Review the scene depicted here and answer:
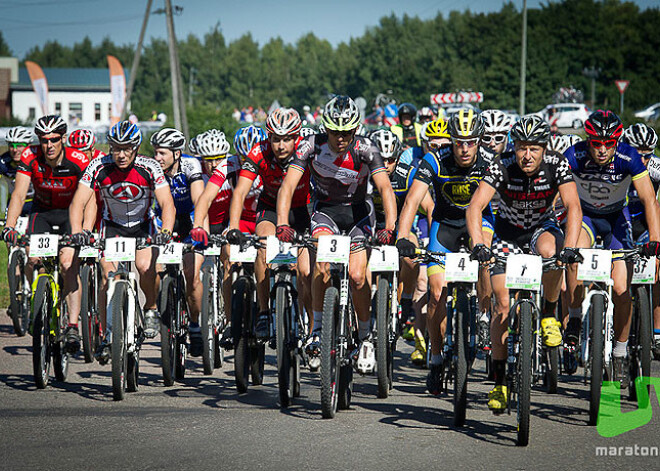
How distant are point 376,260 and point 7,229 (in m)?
3.92

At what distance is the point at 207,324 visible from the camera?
389 inches

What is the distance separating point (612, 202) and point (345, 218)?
8.17 feet

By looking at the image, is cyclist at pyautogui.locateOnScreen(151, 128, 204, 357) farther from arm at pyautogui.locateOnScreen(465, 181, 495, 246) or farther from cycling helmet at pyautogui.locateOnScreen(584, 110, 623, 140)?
cycling helmet at pyautogui.locateOnScreen(584, 110, 623, 140)

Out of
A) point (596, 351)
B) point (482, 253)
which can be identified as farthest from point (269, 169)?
point (596, 351)

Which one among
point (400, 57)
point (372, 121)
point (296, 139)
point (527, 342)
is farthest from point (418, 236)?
point (400, 57)

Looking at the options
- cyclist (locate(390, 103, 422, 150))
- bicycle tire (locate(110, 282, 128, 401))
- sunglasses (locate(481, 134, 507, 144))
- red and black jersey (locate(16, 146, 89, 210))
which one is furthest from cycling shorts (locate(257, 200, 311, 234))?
cyclist (locate(390, 103, 422, 150))

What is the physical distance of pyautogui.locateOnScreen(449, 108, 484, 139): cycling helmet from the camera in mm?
8844

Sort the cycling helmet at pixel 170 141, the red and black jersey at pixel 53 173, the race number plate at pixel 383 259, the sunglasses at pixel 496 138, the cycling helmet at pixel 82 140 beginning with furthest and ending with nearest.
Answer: the cycling helmet at pixel 82 140
the sunglasses at pixel 496 138
the red and black jersey at pixel 53 173
the cycling helmet at pixel 170 141
the race number plate at pixel 383 259

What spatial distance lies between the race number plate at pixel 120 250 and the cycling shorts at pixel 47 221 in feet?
9.18

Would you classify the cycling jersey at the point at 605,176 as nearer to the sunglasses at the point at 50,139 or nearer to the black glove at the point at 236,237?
the black glove at the point at 236,237

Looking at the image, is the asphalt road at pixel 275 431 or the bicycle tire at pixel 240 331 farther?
the bicycle tire at pixel 240 331

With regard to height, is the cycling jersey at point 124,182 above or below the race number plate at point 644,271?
above

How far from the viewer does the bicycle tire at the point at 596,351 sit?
747 centimetres

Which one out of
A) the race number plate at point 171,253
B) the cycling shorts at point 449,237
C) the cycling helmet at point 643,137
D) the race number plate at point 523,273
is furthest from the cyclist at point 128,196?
the cycling helmet at point 643,137
